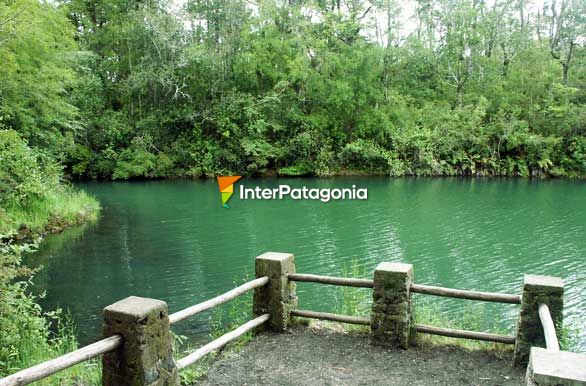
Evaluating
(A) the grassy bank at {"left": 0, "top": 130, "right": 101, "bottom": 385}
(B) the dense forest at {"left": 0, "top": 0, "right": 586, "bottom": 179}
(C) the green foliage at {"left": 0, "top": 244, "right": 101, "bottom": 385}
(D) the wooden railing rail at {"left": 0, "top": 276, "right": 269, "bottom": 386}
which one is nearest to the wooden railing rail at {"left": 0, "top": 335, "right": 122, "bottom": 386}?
(D) the wooden railing rail at {"left": 0, "top": 276, "right": 269, "bottom": 386}

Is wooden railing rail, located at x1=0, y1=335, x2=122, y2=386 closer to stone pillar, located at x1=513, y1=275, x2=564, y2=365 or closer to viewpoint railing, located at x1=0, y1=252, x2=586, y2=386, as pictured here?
viewpoint railing, located at x1=0, y1=252, x2=586, y2=386

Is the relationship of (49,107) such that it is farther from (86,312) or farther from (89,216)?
(86,312)

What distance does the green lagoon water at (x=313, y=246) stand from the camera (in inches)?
372

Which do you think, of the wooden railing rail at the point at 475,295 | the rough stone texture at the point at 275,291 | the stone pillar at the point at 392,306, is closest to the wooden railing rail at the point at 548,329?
the wooden railing rail at the point at 475,295

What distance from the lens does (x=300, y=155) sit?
111ft

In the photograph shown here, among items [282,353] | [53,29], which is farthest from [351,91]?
[282,353]

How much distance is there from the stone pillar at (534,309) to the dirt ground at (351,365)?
272mm

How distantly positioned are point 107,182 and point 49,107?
14.7m

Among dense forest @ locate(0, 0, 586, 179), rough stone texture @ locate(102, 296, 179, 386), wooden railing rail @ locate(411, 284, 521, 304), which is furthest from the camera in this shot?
dense forest @ locate(0, 0, 586, 179)

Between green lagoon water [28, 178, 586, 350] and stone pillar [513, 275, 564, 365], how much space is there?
2593 mm

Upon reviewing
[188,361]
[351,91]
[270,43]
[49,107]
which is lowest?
[188,361]

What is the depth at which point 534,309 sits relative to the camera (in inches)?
179

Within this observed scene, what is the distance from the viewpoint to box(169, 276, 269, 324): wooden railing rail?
13.9 ft

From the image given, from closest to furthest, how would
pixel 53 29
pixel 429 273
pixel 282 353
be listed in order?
pixel 282 353 → pixel 429 273 → pixel 53 29
